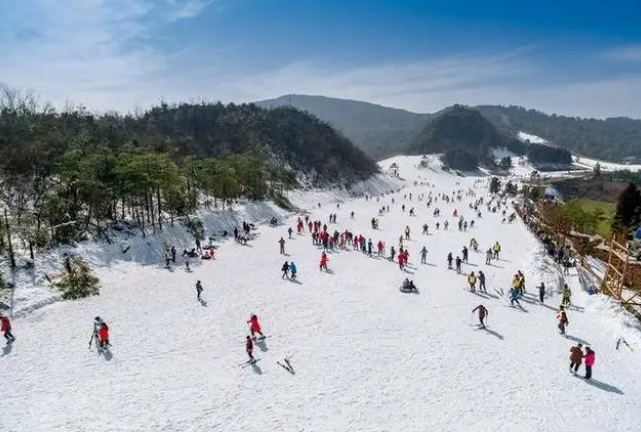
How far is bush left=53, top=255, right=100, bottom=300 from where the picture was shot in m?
22.4

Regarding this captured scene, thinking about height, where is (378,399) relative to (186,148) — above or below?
below

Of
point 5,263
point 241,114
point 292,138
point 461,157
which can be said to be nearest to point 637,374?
point 5,263

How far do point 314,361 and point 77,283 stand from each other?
1354cm

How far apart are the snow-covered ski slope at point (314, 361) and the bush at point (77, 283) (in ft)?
2.28

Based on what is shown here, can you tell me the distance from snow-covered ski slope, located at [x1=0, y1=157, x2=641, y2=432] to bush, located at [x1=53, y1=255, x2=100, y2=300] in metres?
0.69

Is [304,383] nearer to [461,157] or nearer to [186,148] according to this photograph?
[186,148]

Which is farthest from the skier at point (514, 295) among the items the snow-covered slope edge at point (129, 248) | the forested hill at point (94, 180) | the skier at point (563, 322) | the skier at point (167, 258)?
the forested hill at point (94, 180)

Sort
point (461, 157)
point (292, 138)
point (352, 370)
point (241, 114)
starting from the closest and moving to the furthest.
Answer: point (352, 370) < point (292, 138) < point (241, 114) < point (461, 157)

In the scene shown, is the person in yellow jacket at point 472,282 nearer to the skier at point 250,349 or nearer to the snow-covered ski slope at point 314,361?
the snow-covered ski slope at point 314,361

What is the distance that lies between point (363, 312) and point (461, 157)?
183667 mm

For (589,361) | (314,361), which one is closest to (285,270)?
(314,361)

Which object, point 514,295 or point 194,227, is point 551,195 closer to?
point 514,295

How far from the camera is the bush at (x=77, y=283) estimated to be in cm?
2238

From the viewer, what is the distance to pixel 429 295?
24.4m
